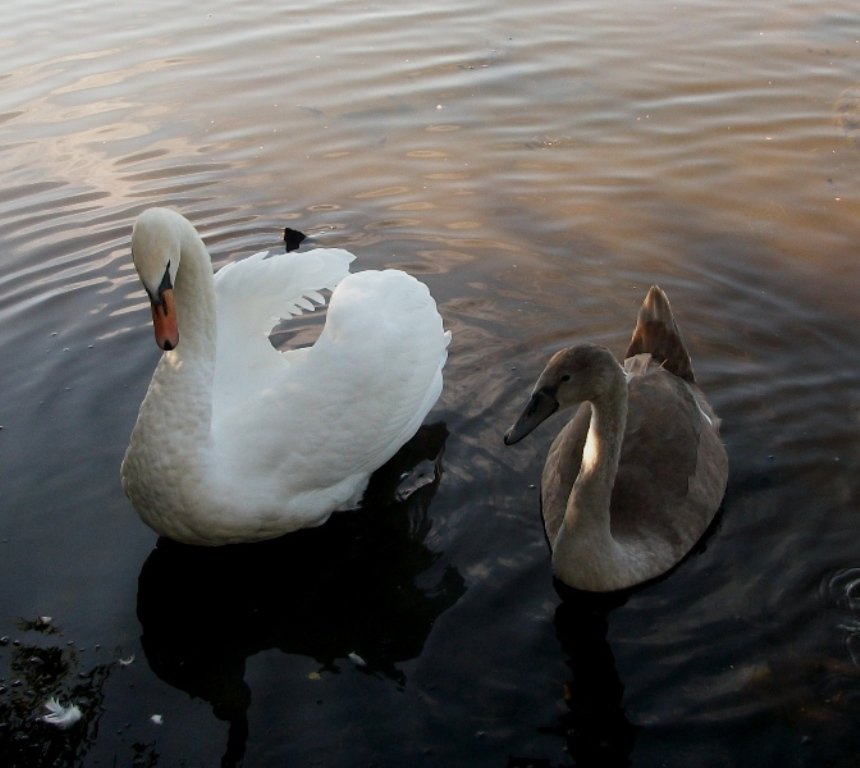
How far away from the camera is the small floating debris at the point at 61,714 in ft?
13.8

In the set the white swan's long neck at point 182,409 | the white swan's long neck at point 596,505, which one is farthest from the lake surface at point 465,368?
the white swan's long neck at point 182,409

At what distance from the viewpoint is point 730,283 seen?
22.7 ft

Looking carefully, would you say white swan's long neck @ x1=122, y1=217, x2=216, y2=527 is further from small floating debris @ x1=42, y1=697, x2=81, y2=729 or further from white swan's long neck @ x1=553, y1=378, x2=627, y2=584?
white swan's long neck @ x1=553, y1=378, x2=627, y2=584

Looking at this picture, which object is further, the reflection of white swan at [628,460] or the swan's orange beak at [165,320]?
the reflection of white swan at [628,460]

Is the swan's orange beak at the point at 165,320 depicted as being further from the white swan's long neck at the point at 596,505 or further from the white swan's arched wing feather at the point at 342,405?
the white swan's long neck at the point at 596,505

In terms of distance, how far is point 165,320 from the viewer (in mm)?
4422

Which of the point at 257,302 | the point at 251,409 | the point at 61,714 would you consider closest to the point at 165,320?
the point at 251,409

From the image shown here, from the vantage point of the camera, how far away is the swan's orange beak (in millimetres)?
4414

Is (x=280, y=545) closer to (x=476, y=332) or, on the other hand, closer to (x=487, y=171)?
(x=476, y=332)

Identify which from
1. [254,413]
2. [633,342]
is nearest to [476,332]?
[633,342]

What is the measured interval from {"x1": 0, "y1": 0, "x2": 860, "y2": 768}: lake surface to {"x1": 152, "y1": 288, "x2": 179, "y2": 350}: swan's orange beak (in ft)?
4.08

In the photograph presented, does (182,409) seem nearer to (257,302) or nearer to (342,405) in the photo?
(342,405)

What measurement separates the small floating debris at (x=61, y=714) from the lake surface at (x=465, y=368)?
0.17 feet

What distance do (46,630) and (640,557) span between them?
2.57 meters
